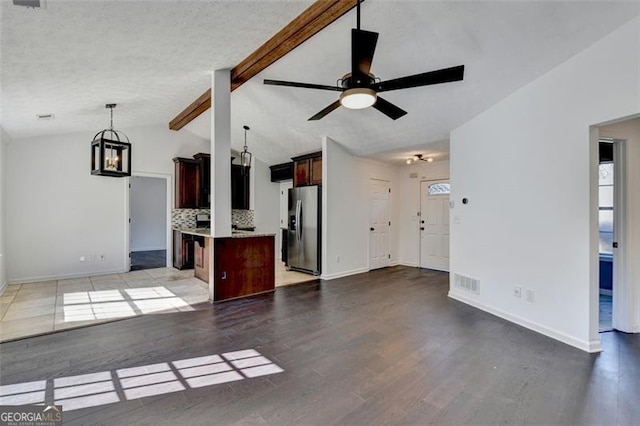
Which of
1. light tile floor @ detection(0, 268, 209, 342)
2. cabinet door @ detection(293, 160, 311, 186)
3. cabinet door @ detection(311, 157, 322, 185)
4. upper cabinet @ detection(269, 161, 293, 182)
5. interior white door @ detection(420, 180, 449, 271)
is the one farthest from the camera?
upper cabinet @ detection(269, 161, 293, 182)

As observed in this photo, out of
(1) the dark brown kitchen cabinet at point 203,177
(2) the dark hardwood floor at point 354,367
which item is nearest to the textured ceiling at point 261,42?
(1) the dark brown kitchen cabinet at point 203,177

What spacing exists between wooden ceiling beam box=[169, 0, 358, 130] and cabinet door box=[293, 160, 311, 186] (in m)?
2.27

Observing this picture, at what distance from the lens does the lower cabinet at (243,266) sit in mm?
4301

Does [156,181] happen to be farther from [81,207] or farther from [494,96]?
[494,96]

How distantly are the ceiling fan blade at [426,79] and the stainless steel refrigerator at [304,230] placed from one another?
3682mm

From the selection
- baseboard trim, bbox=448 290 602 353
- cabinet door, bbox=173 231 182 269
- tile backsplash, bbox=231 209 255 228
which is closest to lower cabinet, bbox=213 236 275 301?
cabinet door, bbox=173 231 182 269

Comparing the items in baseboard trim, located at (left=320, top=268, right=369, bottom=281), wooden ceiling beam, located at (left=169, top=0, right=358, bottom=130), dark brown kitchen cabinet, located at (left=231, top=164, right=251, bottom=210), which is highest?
wooden ceiling beam, located at (left=169, top=0, right=358, bottom=130)

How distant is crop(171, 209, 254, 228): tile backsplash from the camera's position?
7.02m

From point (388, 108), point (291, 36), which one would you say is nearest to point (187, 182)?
point (291, 36)

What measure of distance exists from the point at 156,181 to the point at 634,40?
11218mm

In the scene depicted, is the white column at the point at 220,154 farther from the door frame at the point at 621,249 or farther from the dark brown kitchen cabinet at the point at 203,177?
the door frame at the point at 621,249

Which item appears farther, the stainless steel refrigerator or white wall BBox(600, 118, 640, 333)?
the stainless steel refrigerator

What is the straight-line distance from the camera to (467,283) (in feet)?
14.1

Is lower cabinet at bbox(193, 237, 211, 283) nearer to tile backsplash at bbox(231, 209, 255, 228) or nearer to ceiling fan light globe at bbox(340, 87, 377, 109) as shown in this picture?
tile backsplash at bbox(231, 209, 255, 228)
